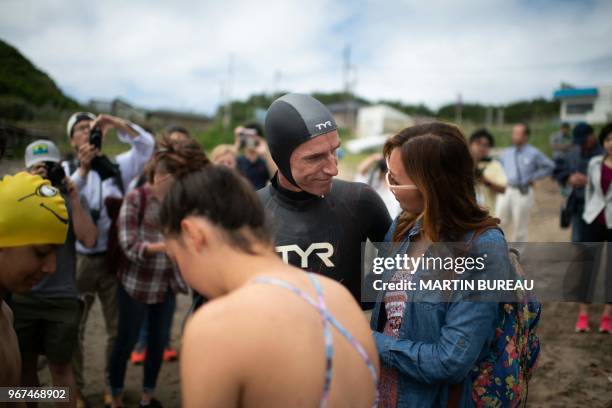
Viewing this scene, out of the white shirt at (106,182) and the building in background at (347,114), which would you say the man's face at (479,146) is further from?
the building in background at (347,114)

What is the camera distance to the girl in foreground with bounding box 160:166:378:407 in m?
1.04

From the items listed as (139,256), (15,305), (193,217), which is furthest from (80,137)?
(193,217)

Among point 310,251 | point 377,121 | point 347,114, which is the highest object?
point 347,114

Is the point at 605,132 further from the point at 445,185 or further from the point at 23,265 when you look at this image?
the point at 23,265

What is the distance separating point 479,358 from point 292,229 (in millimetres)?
1031

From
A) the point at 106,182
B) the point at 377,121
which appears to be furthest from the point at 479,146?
the point at 377,121

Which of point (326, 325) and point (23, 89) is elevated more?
point (23, 89)

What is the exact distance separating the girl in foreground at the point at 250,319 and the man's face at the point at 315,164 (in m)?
0.91

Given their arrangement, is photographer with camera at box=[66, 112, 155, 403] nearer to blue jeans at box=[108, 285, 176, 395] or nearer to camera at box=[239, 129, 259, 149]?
blue jeans at box=[108, 285, 176, 395]

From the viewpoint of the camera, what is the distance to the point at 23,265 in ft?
6.87

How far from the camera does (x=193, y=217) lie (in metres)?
1.21

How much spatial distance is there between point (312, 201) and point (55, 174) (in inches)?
77.6

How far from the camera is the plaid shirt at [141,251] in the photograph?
3.52 metres

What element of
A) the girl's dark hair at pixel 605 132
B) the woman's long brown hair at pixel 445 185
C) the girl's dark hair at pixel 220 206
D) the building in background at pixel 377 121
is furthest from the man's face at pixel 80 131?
the building in background at pixel 377 121
